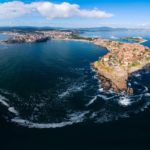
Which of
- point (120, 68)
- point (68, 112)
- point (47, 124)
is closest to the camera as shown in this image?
point (47, 124)

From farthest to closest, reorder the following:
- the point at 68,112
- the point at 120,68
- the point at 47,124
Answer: the point at 120,68
the point at 68,112
the point at 47,124

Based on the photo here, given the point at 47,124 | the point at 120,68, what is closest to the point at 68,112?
the point at 47,124

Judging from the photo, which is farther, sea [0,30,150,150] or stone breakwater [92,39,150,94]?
stone breakwater [92,39,150,94]

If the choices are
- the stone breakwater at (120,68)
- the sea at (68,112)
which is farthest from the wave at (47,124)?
the stone breakwater at (120,68)

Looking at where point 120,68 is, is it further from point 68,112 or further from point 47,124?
point 47,124

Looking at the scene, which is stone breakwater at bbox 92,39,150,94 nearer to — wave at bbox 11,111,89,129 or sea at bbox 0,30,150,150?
sea at bbox 0,30,150,150

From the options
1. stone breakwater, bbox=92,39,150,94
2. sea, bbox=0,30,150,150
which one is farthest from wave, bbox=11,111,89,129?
stone breakwater, bbox=92,39,150,94

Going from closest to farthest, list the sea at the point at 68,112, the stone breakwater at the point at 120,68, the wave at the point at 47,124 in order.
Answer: the sea at the point at 68,112 < the wave at the point at 47,124 < the stone breakwater at the point at 120,68

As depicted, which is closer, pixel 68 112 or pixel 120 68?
pixel 68 112

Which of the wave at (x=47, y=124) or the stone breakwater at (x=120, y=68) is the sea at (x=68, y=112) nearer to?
the wave at (x=47, y=124)

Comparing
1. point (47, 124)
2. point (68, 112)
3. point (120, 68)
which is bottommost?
point (47, 124)
